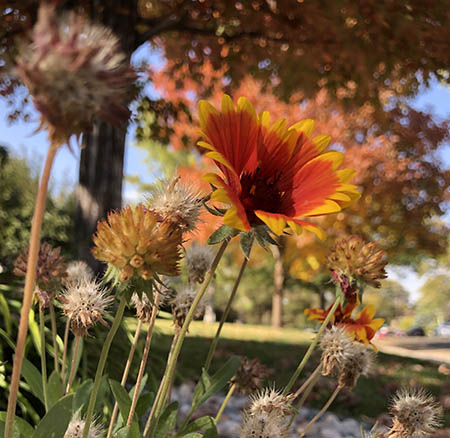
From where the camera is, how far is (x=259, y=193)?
3.16ft

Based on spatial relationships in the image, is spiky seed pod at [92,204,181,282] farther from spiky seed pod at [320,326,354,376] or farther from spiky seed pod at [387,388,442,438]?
spiky seed pod at [387,388,442,438]

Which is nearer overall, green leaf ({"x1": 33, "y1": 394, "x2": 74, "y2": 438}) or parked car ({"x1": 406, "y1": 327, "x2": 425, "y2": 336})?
green leaf ({"x1": 33, "y1": 394, "x2": 74, "y2": 438})

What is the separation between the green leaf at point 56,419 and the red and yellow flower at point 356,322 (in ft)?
2.47

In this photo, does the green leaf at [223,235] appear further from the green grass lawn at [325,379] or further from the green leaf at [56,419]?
the green grass lawn at [325,379]

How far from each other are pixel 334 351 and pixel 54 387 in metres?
0.70

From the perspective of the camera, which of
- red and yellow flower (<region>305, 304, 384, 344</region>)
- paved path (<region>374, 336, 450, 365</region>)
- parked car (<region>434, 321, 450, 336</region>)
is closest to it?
red and yellow flower (<region>305, 304, 384, 344</region>)

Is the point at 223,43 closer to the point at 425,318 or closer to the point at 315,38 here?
the point at 315,38

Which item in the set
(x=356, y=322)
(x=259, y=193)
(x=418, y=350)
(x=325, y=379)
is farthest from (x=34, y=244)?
(x=418, y=350)

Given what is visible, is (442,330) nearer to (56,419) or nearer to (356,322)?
(356,322)

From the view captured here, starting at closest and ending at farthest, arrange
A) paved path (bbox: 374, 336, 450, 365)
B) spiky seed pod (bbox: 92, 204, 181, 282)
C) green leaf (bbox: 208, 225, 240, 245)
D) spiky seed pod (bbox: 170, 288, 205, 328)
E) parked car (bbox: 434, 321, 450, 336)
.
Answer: spiky seed pod (bbox: 92, 204, 181, 282)
green leaf (bbox: 208, 225, 240, 245)
spiky seed pod (bbox: 170, 288, 205, 328)
paved path (bbox: 374, 336, 450, 365)
parked car (bbox: 434, 321, 450, 336)

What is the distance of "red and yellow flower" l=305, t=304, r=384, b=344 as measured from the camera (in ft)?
4.16

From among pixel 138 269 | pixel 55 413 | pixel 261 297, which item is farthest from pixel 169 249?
pixel 261 297

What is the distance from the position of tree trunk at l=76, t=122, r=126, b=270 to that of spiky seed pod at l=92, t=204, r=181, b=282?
3939mm


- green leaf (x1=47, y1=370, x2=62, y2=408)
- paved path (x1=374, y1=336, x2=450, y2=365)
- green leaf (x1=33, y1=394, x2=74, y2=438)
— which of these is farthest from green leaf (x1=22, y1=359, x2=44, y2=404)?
paved path (x1=374, y1=336, x2=450, y2=365)
